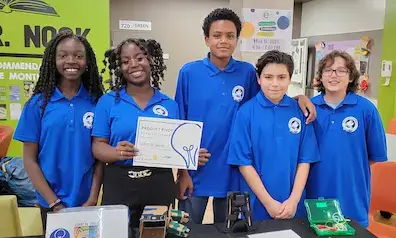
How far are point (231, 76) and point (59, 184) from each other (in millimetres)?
984

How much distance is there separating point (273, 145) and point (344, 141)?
38 cm

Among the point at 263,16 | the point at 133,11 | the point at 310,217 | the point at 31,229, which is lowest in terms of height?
the point at 31,229

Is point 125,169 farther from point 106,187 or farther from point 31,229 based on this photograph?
point 31,229

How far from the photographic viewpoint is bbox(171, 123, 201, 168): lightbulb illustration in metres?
1.60

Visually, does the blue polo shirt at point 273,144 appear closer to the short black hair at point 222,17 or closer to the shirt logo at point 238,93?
the shirt logo at point 238,93

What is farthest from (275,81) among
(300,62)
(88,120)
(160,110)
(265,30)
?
(300,62)

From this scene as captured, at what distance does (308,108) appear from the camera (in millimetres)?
1798

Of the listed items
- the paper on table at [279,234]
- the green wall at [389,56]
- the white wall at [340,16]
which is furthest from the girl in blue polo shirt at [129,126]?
the white wall at [340,16]

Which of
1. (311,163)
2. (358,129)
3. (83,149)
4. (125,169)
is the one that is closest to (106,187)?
(125,169)

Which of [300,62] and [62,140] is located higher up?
[300,62]

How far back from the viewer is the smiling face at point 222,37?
187cm

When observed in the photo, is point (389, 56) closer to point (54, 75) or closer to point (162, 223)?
point (54, 75)

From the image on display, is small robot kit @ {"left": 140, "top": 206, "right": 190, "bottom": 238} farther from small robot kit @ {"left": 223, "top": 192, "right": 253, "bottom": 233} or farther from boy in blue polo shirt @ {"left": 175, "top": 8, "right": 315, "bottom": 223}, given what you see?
boy in blue polo shirt @ {"left": 175, "top": 8, "right": 315, "bottom": 223}

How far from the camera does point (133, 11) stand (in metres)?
6.05
